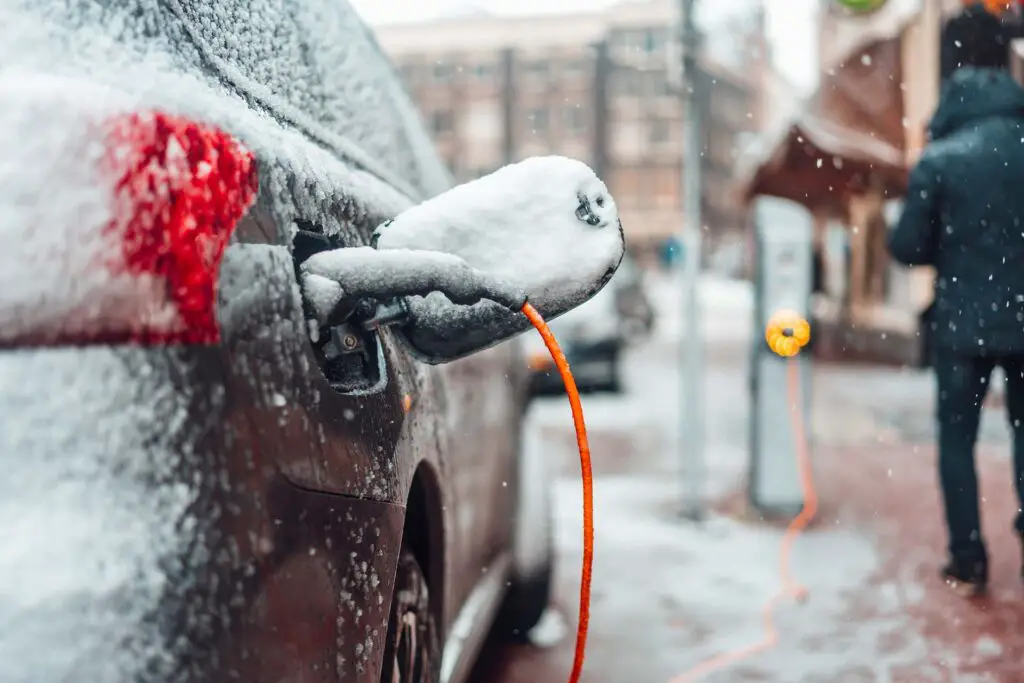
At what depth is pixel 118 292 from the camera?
1149 millimetres

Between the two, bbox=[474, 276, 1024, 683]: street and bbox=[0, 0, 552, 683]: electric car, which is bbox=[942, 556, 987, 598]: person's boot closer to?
bbox=[474, 276, 1024, 683]: street

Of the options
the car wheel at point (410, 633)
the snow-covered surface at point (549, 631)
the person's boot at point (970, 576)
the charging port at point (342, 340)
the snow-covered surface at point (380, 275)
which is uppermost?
the snow-covered surface at point (380, 275)

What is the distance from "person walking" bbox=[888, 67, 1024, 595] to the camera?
3.88 metres

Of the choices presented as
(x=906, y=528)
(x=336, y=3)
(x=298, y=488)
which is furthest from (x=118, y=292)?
(x=906, y=528)

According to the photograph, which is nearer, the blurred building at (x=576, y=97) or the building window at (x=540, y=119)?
the blurred building at (x=576, y=97)

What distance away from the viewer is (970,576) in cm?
412

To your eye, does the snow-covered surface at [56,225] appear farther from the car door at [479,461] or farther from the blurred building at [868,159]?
the blurred building at [868,159]

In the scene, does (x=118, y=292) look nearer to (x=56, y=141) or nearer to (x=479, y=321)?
(x=56, y=141)

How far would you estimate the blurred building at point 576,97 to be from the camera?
58.8 meters

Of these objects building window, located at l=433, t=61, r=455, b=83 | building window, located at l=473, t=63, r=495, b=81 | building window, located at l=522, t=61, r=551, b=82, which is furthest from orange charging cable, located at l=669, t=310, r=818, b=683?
building window, located at l=522, t=61, r=551, b=82

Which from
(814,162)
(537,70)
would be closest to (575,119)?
(537,70)

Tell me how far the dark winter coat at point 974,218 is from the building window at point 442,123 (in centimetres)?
5939

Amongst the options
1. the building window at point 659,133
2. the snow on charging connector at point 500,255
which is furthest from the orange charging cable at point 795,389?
the building window at point 659,133

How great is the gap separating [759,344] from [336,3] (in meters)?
4.08
